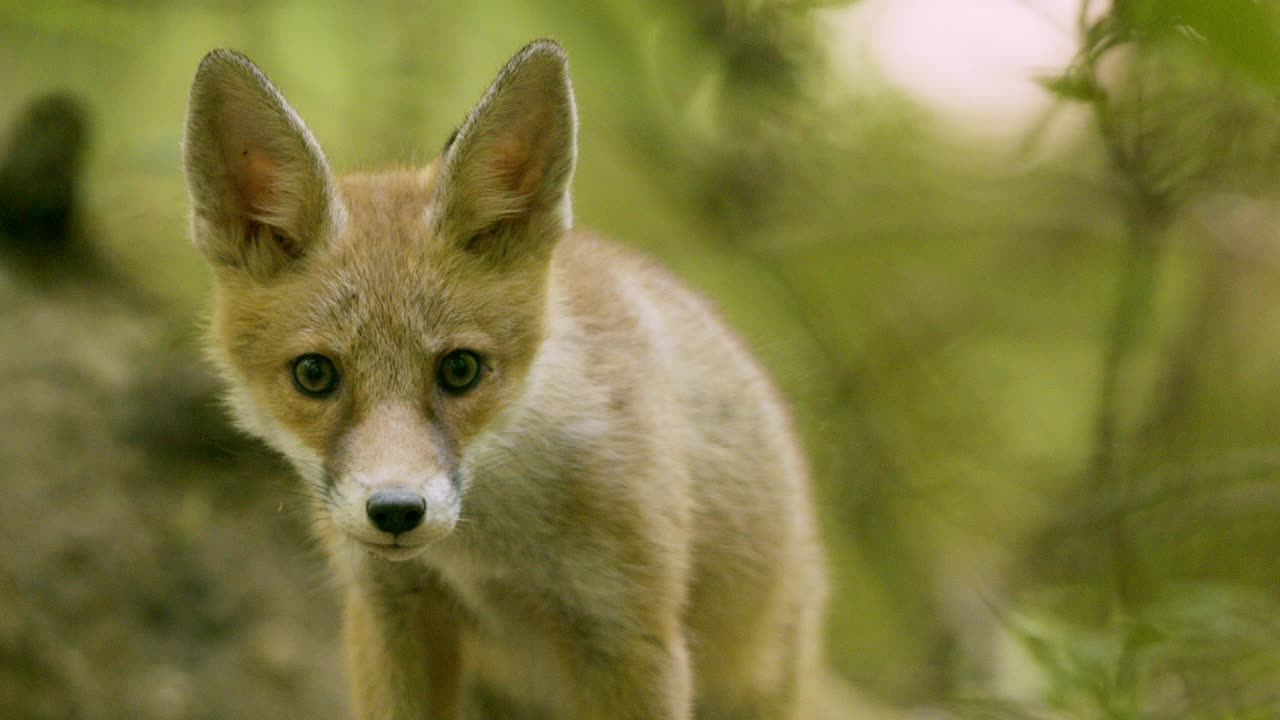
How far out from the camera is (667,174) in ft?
19.1

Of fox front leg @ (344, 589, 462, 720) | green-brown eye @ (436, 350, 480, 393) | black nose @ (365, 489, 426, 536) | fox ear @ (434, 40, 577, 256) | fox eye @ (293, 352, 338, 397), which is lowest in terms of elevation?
fox front leg @ (344, 589, 462, 720)

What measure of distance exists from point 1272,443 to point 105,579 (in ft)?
15.6

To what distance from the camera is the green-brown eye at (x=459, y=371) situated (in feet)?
10.1

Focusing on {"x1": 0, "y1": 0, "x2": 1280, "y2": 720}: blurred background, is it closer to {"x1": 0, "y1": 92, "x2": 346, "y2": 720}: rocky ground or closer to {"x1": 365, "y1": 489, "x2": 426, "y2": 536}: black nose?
{"x1": 0, "y1": 92, "x2": 346, "y2": 720}: rocky ground

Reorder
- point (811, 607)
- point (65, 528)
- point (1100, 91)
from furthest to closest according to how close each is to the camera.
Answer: point (65, 528) < point (811, 607) < point (1100, 91)

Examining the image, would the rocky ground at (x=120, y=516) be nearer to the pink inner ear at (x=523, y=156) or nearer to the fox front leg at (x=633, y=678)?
the fox front leg at (x=633, y=678)

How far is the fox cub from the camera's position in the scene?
9.91ft

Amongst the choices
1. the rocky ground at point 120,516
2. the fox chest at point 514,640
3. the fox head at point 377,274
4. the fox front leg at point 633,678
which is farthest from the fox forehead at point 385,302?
the rocky ground at point 120,516

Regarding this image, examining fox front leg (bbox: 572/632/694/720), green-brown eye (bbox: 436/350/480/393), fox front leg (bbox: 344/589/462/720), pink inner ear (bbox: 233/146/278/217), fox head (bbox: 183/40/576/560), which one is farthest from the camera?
fox front leg (bbox: 344/589/462/720)

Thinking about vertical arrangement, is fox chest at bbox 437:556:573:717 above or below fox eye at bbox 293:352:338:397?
below

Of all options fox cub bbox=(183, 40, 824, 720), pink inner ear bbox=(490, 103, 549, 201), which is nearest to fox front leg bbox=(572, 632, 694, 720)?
fox cub bbox=(183, 40, 824, 720)

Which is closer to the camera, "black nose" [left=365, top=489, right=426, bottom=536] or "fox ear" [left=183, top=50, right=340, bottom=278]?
"black nose" [left=365, top=489, right=426, bottom=536]

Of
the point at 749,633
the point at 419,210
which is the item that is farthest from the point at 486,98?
the point at 749,633

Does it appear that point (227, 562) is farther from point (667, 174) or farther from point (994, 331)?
point (994, 331)
